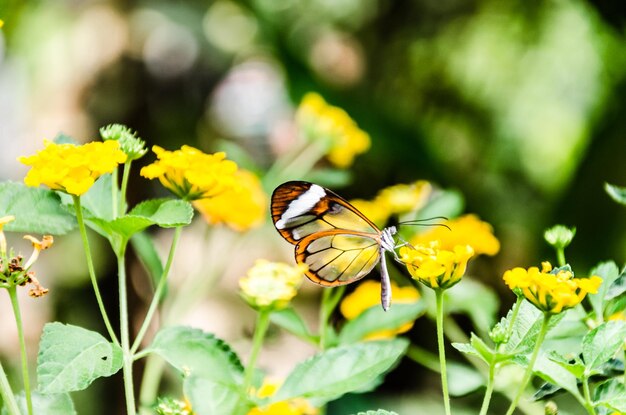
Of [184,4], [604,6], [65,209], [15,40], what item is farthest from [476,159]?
[65,209]

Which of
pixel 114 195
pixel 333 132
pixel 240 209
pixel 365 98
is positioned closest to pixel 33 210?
pixel 114 195

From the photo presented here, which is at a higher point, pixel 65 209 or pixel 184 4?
pixel 65 209

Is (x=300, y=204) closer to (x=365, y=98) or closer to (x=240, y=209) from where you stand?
(x=240, y=209)

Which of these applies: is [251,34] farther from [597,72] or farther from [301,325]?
[301,325]

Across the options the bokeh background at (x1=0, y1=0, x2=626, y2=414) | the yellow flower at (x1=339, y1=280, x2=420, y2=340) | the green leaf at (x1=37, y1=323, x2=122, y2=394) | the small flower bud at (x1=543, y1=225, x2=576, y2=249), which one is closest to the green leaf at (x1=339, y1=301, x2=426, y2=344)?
the yellow flower at (x1=339, y1=280, x2=420, y2=340)

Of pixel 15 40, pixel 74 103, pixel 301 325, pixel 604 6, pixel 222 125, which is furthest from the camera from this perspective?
pixel 222 125

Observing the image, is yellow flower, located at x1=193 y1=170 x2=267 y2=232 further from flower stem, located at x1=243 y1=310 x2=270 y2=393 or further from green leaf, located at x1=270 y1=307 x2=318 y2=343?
flower stem, located at x1=243 y1=310 x2=270 y2=393
